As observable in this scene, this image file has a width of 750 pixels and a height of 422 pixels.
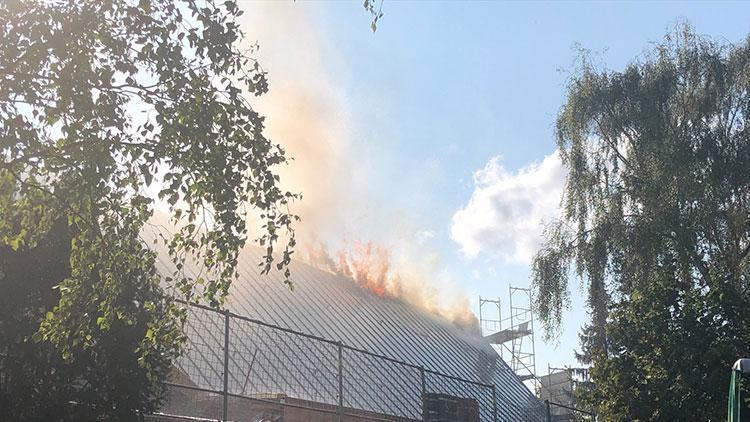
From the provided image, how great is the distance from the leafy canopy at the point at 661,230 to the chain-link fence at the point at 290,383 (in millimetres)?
3279

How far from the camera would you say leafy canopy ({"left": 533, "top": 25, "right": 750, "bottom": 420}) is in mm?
14609

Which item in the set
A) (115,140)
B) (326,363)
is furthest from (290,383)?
(115,140)

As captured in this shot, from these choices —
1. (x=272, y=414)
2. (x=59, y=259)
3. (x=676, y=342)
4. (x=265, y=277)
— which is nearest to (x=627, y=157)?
(x=676, y=342)

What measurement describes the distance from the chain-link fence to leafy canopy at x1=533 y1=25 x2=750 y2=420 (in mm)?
3279

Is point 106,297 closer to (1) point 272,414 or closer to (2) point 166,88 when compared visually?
(2) point 166,88

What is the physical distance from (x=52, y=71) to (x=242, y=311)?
447 inches

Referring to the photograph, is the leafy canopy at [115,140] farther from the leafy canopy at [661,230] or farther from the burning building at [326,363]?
the leafy canopy at [661,230]

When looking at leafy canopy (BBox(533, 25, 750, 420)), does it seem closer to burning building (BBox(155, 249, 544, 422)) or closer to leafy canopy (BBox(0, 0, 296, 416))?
burning building (BBox(155, 249, 544, 422))

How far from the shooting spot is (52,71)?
675cm

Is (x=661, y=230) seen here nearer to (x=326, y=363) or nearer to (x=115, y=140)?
(x=326, y=363)

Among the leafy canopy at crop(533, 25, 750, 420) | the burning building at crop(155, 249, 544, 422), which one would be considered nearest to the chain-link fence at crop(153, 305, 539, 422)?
the burning building at crop(155, 249, 544, 422)

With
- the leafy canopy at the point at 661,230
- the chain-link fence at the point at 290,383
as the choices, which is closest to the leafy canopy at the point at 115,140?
the chain-link fence at the point at 290,383

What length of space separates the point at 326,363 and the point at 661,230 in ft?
27.5

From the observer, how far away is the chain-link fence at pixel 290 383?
1030 centimetres
